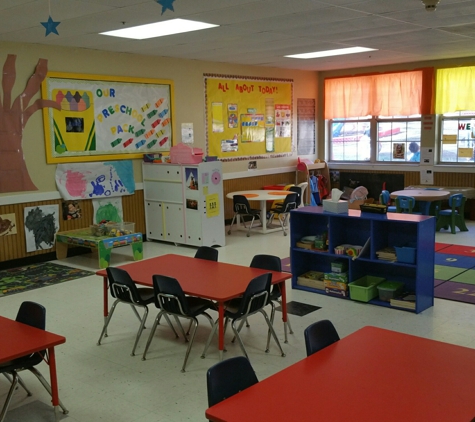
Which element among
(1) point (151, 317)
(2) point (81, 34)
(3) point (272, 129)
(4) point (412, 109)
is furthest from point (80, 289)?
(4) point (412, 109)

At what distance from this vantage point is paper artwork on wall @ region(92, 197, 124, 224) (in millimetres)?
9000

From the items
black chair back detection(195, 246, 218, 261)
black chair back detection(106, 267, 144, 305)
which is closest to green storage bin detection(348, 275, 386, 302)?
black chair back detection(195, 246, 218, 261)

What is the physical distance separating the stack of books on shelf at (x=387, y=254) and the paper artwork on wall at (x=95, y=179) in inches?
189

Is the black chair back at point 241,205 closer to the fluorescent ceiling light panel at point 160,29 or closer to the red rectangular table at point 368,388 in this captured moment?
the fluorescent ceiling light panel at point 160,29

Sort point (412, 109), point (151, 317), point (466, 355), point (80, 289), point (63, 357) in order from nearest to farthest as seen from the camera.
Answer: point (466, 355)
point (63, 357)
point (151, 317)
point (80, 289)
point (412, 109)

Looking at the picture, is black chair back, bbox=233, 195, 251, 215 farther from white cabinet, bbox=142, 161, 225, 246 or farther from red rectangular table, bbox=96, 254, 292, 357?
red rectangular table, bbox=96, 254, 292, 357

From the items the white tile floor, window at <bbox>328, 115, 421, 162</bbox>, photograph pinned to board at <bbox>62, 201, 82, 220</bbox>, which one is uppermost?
window at <bbox>328, 115, 421, 162</bbox>

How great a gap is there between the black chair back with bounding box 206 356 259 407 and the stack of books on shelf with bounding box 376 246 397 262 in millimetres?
3462

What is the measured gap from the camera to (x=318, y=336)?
127 inches

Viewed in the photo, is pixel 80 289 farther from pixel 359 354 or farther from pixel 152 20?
pixel 359 354

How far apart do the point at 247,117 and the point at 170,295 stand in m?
7.49

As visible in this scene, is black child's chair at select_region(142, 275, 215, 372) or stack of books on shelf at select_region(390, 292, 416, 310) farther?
stack of books on shelf at select_region(390, 292, 416, 310)

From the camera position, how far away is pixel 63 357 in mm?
4859

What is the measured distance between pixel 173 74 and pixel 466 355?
7.94 meters
